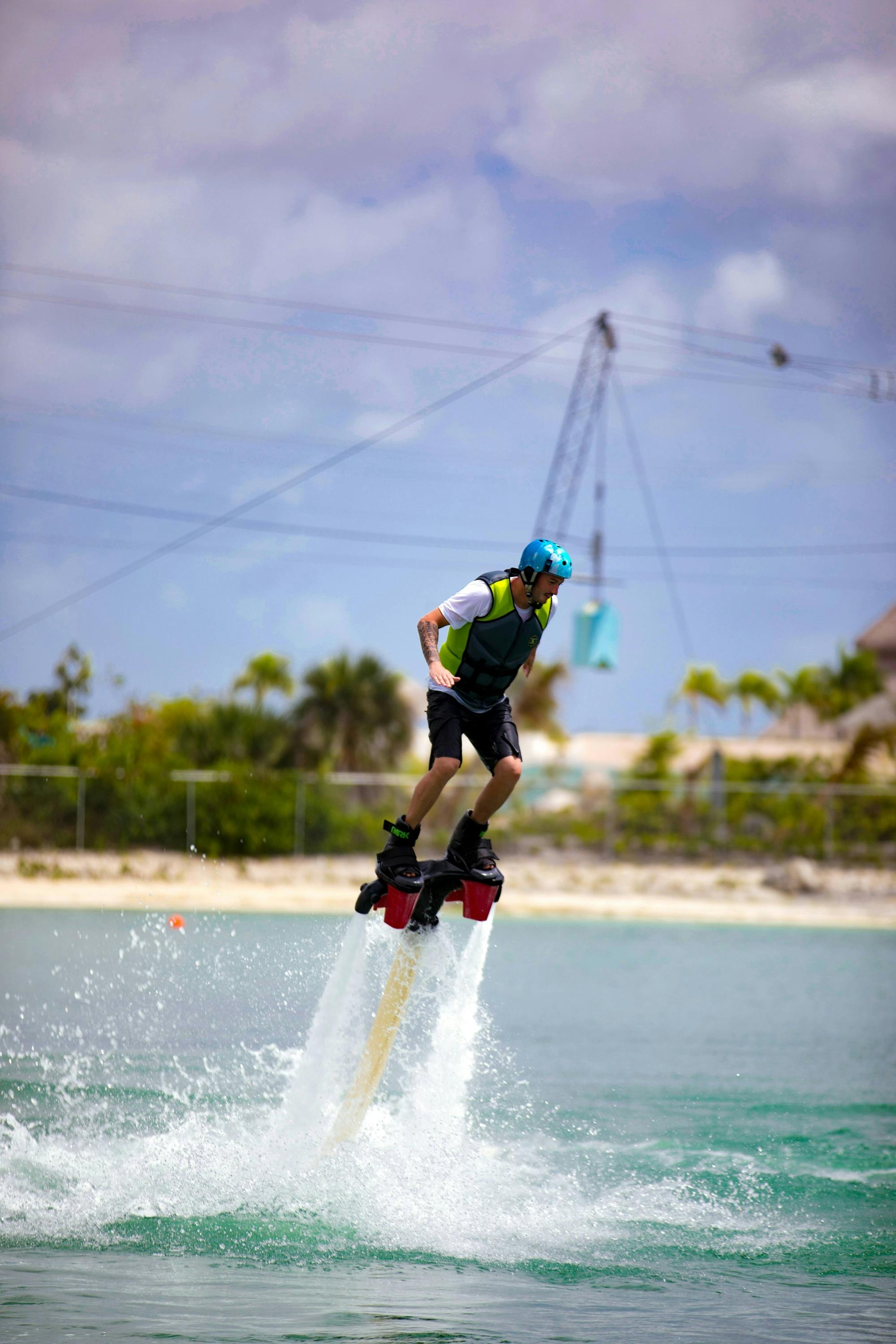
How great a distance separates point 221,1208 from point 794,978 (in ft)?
45.6

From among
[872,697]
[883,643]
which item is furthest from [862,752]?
[883,643]

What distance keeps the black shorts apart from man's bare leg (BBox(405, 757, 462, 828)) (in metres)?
0.04

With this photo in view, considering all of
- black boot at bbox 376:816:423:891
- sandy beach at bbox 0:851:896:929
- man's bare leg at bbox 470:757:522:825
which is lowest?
sandy beach at bbox 0:851:896:929

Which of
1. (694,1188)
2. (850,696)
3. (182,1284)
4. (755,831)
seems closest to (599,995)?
(694,1188)

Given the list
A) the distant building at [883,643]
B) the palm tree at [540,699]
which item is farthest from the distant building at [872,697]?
the palm tree at [540,699]

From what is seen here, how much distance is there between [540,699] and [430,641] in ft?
108

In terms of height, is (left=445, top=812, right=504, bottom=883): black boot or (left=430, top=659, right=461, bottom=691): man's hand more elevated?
(left=430, top=659, right=461, bottom=691): man's hand

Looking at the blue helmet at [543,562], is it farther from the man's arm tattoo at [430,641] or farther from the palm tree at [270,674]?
the palm tree at [270,674]

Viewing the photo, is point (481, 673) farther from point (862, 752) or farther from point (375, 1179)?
point (862, 752)

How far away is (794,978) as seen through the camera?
817 inches

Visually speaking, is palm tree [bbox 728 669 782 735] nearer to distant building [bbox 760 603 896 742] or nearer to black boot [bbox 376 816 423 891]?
distant building [bbox 760 603 896 742]

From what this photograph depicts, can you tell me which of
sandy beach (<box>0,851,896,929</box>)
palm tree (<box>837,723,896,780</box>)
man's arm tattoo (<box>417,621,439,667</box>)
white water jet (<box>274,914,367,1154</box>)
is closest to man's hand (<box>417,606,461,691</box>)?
man's arm tattoo (<box>417,621,439,667</box>)

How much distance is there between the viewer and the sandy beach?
25.0 metres

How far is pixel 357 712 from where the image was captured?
1510 inches
